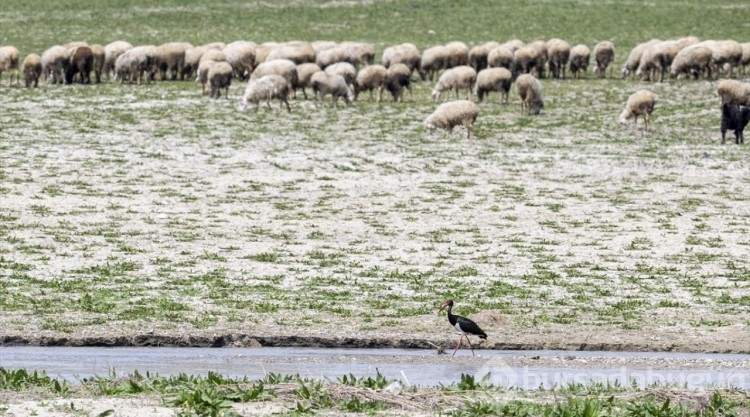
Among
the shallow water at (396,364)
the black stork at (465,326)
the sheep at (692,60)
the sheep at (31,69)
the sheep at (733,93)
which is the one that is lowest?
the shallow water at (396,364)

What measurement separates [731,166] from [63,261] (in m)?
14.9

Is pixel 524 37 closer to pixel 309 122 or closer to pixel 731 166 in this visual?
pixel 309 122

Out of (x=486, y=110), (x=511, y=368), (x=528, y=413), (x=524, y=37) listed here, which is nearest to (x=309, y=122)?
(x=486, y=110)

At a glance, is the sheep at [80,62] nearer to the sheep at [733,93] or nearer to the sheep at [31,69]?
the sheep at [31,69]

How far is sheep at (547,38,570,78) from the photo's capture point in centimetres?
5047

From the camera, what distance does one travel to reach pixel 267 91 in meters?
37.5

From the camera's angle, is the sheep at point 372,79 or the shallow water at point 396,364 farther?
the sheep at point 372,79

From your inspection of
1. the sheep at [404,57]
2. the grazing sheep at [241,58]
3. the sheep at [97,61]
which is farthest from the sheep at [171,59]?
the sheep at [404,57]

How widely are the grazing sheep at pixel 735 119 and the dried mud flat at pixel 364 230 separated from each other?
95 centimetres

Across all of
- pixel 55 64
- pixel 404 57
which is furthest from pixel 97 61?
pixel 404 57

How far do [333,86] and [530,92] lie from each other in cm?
550

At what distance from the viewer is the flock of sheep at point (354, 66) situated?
39344 millimetres

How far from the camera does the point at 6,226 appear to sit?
21.8m

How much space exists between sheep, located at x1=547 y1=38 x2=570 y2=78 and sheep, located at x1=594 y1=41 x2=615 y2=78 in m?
1.08
